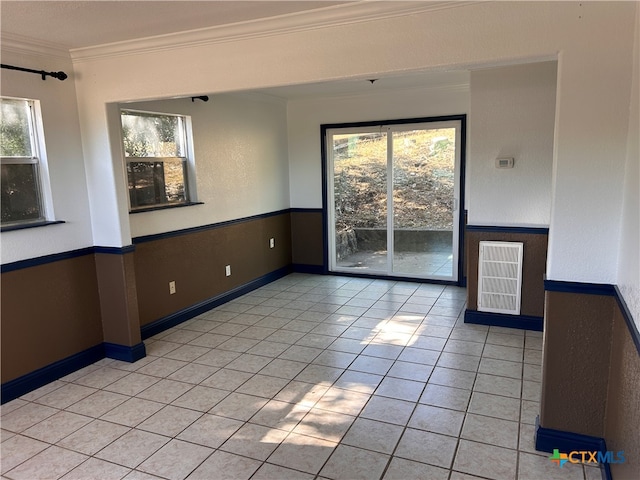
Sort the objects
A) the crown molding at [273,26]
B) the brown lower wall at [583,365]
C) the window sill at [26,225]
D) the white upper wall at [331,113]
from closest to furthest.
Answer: the brown lower wall at [583,365], the crown molding at [273,26], the window sill at [26,225], the white upper wall at [331,113]

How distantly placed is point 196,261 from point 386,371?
2.36 m

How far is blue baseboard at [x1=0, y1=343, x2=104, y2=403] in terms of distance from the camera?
305 centimetres

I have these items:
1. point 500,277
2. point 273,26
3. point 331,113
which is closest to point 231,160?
point 331,113

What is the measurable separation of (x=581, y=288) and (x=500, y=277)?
6.41 ft

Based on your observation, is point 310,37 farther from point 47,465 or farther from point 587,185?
point 47,465

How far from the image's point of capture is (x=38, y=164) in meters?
3.22

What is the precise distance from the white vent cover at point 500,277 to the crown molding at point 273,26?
7.98 ft

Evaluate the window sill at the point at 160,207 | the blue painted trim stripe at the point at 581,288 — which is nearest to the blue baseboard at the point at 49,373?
the window sill at the point at 160,207

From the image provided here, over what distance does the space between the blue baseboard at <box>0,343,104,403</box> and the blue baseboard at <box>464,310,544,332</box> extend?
10.7ft

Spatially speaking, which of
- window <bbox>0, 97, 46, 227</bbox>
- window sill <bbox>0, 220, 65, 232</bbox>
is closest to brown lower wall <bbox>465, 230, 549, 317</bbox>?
window sill <bbox>0, 220, 65, 232</bbox>

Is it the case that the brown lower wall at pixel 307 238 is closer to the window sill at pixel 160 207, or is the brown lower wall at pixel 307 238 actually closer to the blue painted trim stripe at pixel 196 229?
the blue painted trim stripe at pixel 196 229

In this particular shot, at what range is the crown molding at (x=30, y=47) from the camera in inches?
113

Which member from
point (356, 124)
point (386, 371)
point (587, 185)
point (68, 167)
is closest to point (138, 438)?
point (386, 371)

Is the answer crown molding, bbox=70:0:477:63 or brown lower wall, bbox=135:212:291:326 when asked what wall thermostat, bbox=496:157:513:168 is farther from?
brown lower wall, bbox=135:212:291:326
